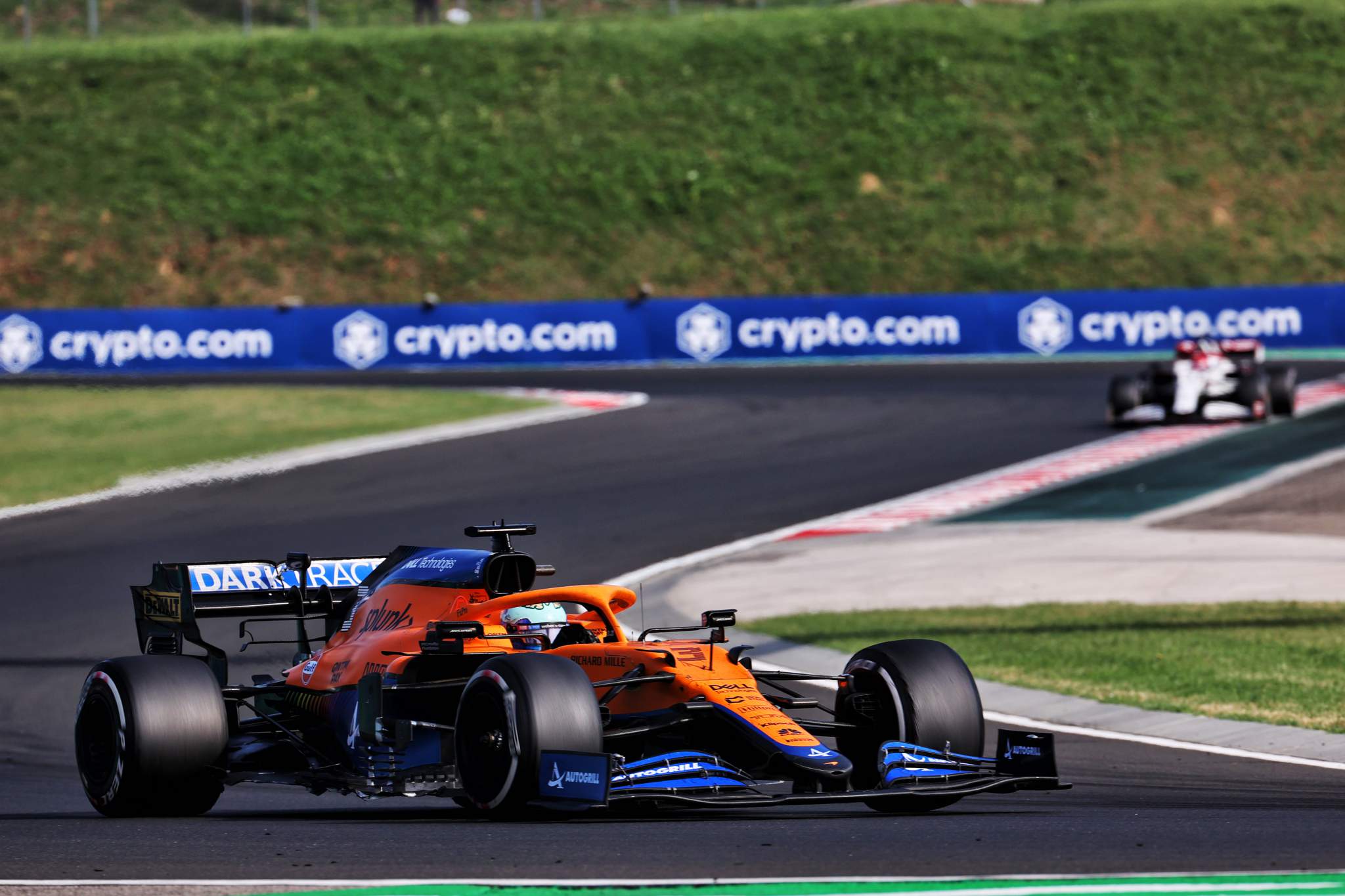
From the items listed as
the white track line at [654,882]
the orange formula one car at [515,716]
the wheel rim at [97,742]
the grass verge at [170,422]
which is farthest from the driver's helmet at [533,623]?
the grass verge at [170,422]

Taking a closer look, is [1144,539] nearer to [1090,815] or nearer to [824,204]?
[1090,815]

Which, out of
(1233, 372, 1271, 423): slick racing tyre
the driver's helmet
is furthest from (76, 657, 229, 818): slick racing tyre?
(1233, 372, 1271, 423): slick racing tyre

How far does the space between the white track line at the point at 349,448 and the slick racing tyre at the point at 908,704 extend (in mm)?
15629

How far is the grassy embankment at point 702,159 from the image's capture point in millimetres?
52938

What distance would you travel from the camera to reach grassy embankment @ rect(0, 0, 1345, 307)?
52.9 m

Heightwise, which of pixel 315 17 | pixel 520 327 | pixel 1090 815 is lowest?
pixel 1090 815

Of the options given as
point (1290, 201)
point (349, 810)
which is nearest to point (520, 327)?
point (1290, 201)

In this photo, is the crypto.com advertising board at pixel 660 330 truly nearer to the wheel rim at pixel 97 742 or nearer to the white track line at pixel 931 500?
the white track line at pixel 931 500

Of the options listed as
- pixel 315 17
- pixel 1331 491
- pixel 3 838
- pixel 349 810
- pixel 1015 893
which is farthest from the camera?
pixel 315 17

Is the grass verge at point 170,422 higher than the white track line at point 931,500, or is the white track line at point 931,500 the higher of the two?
the grass verge at point 170,422

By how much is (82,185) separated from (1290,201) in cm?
3595

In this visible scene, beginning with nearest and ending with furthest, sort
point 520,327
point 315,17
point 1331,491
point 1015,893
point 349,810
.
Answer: point 1015,893 → point 349,810 → point 1331,491 → point 520,327 → point 315,17

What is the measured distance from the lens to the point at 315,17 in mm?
69938

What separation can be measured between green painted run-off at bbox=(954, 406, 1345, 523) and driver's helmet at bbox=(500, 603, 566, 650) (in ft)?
43.0
